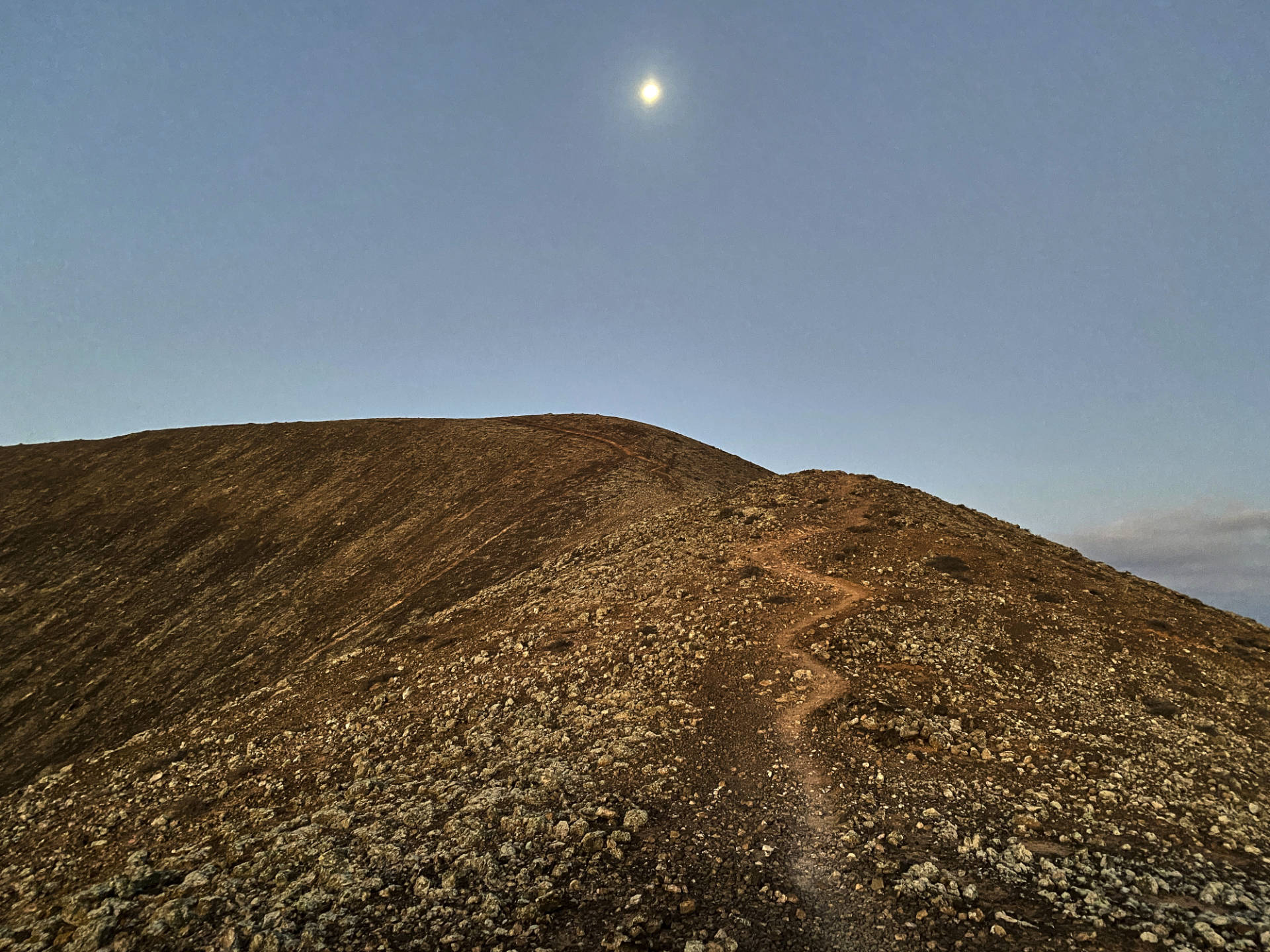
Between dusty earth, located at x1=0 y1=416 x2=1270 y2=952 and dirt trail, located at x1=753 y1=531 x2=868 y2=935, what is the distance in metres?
0.06

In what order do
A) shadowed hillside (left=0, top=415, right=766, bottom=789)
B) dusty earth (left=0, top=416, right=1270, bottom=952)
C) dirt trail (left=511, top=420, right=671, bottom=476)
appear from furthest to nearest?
1. dirt trail (left=511, top=420, right=671, bottom=476)
2. shadowed hillside (left=0, top=415, right=766, bottom=789)
3. dusty earth (left=0, top=416, right=1270, bottom=952)

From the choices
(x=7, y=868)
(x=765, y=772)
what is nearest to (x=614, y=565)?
(x=765, y=772)

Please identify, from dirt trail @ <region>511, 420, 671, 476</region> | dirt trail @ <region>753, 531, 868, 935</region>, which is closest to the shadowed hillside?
dirt trail @ <region>511, 420, 671, 476</region>

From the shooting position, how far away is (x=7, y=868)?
10.8 m

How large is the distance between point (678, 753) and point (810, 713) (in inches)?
95.5

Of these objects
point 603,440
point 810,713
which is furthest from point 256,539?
point 810,713

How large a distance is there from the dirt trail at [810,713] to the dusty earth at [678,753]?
2.2 inches

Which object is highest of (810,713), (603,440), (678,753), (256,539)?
(603,440)

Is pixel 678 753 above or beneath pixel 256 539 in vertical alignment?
beneath

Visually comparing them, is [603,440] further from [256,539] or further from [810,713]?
[810,713]

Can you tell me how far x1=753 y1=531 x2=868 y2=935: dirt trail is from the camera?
23.7 ft

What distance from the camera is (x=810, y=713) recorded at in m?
10.6

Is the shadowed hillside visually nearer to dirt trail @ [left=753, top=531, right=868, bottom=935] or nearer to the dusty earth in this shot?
the dusty earth

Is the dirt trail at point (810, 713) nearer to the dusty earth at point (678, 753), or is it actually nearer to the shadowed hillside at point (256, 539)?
the dusty earth at point (678, 753)
